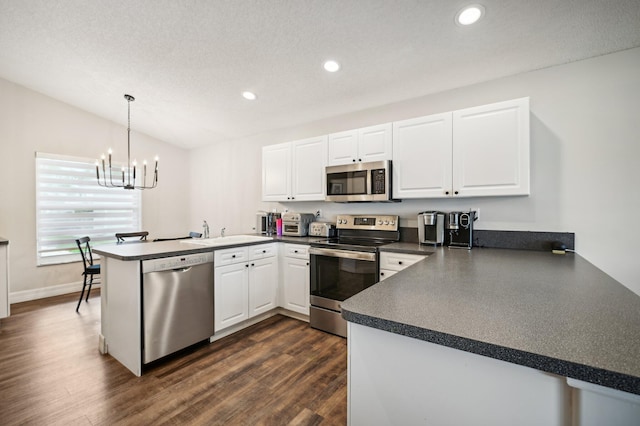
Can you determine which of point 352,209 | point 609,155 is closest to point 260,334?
point 352,209

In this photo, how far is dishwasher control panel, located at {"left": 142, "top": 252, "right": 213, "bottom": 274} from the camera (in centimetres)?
221

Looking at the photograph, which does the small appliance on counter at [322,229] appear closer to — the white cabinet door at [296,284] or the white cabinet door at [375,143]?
the white cabinet door at [296,284]

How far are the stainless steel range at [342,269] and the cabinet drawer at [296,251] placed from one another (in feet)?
0.32

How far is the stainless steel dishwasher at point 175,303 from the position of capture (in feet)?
7.26

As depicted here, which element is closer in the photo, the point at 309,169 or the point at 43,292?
the point at 309,169

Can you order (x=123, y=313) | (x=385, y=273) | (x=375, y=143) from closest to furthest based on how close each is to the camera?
1. (x=123, y=313)
2. (x=385, y=273)
3. (x=375, y=143)

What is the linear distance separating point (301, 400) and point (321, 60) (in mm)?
2742

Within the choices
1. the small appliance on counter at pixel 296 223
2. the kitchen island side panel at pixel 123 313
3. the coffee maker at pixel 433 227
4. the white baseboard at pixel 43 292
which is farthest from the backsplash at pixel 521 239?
the white baseboard at pixel 43 292

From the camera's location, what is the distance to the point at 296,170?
11.7 ft

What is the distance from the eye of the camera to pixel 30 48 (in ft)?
A: 9.89

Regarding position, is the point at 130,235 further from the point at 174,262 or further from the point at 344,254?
the point at 344,254

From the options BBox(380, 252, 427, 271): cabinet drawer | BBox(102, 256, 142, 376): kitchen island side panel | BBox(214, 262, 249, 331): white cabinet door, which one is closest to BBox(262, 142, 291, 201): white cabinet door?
BBox(214, 262, 249, 331): white cabinet door

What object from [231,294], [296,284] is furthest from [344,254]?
[231,294]

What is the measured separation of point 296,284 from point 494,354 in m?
2.66
